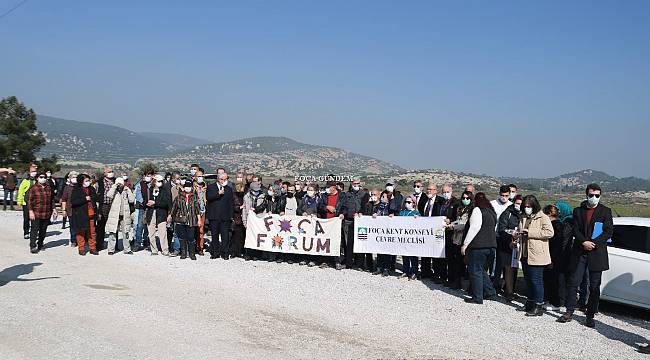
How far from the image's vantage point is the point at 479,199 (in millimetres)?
10742

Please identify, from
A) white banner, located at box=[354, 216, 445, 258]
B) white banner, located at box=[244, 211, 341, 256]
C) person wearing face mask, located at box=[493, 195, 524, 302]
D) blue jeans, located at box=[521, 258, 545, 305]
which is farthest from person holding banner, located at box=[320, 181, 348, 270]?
blue jeans, located at box=[521, 258, 545, 305]

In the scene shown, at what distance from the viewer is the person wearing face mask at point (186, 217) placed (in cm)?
1420

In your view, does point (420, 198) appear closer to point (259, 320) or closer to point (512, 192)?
point (512, 192)

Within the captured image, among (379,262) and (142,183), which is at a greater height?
(142,183)

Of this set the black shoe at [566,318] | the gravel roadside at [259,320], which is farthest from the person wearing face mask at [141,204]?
the black shoe at [566,318]

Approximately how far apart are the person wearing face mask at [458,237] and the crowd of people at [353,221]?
0.02 meters

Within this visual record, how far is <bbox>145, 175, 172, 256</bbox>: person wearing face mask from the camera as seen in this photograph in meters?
14.5

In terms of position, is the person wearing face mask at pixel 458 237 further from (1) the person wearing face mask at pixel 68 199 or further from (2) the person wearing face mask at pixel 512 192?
(1) the person wearing face mask at pixel 68 199

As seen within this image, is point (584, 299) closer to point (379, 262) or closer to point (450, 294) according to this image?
point (450, 294)

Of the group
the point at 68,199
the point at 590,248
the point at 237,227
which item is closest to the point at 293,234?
the point at 237,227

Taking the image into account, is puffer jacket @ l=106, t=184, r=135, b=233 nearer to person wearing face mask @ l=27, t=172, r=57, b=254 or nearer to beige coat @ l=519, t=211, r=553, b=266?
person wearing face mask @ l=27, t=172, r=57, b=254

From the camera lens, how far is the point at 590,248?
8.98 meters

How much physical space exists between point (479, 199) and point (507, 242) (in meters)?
1.02

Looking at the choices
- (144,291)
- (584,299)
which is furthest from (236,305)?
(584,299)
